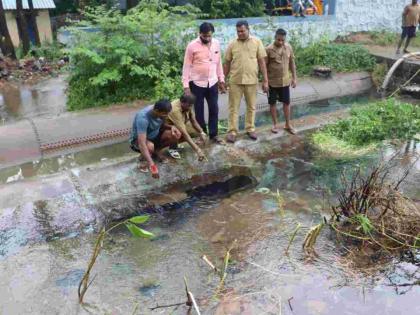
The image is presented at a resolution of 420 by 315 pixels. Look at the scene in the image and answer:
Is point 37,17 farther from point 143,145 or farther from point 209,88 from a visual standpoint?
point 143,145

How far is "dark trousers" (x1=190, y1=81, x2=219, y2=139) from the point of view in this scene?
22.2 feet

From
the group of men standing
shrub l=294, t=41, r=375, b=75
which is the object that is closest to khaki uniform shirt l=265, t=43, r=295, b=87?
the group of men standing

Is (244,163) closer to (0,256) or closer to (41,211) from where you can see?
(41,211)

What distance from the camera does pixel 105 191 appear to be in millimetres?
5984

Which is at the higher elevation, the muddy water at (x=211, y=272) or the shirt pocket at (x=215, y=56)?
the shirt pocket at (x=215, y=56)

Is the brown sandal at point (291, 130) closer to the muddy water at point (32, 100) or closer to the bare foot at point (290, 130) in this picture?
the bare foot at point (290, 130)

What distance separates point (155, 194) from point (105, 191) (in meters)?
0.65

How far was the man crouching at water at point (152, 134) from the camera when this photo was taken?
18.8 feet

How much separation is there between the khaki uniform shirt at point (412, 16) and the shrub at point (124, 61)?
671 cm

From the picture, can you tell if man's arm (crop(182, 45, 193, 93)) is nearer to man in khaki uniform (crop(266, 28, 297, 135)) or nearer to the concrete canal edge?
the concrete canal edge

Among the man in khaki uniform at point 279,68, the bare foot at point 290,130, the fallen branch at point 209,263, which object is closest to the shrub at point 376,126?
the bare foot at point 290,130

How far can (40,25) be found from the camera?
18672mm

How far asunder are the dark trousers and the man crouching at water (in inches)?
29.3

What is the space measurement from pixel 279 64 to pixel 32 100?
22.1 ft
